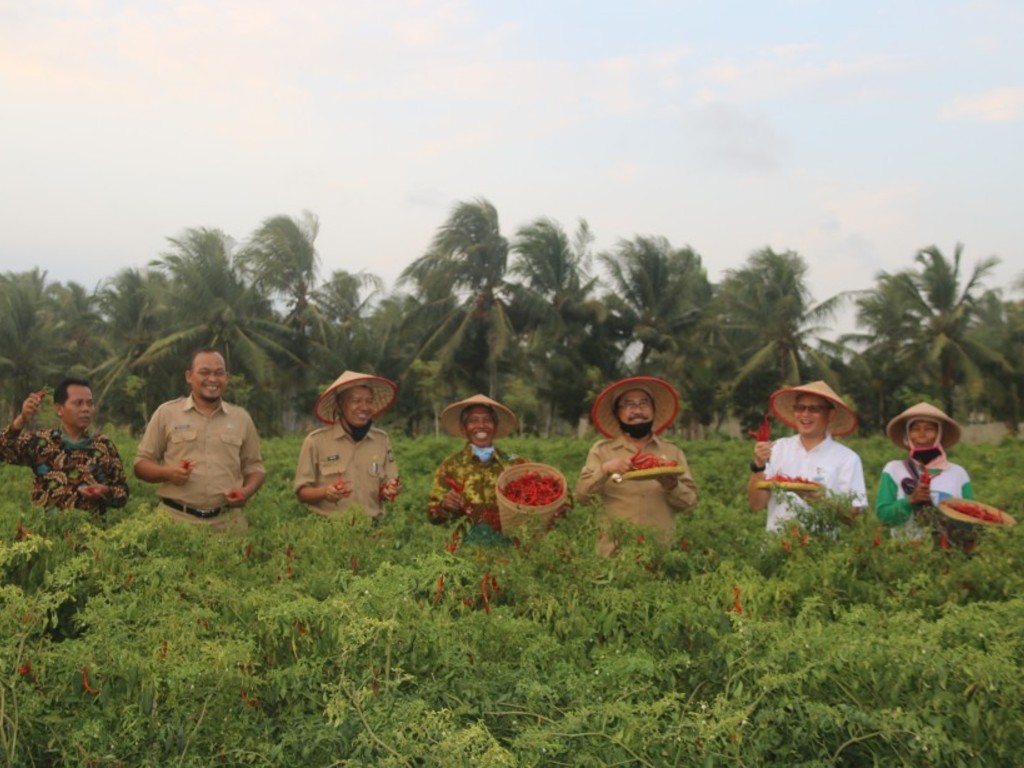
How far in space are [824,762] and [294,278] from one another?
3243 cm

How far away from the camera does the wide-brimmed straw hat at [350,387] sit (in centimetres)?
586

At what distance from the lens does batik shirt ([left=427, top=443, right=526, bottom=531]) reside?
17.6ft

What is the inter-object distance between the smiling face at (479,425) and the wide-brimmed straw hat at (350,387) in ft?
1.83

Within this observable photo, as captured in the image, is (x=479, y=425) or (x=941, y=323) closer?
(x=479, y=425)

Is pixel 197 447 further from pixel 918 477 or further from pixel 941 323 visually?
pixel 941 323

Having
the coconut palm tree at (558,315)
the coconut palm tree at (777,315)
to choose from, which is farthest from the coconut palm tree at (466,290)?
the coconut palm tree at (777,315)

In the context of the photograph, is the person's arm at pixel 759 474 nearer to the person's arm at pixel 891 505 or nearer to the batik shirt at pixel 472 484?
the person's arm at pixel 891 505

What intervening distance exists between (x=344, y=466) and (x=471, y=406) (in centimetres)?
77

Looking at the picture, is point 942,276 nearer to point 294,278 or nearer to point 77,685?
point 294,278

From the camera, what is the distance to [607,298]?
33.9 metres

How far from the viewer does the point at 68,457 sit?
18.2 feet

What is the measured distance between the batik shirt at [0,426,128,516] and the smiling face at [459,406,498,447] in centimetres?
188

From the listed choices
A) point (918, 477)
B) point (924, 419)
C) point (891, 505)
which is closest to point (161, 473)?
point (891, 505)

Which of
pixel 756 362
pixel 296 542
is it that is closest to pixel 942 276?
pixel 756 362
